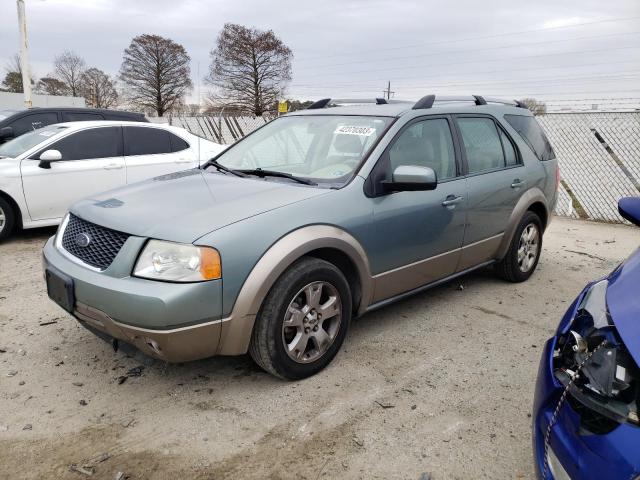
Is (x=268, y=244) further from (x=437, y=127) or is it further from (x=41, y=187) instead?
(x=41, y=187)

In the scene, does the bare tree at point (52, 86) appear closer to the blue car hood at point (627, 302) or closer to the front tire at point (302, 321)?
the front tire at point (302, 321)

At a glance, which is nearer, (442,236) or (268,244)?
(268,244)

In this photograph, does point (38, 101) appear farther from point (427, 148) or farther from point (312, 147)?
point (427, 148)

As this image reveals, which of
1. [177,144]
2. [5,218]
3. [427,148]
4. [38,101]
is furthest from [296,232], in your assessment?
[38,101]

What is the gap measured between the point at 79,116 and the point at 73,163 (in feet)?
9.49

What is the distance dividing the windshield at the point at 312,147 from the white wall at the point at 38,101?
139 feet

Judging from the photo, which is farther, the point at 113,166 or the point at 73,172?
the point at 113,166

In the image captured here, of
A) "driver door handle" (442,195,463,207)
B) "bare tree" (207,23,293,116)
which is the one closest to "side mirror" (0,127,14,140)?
"driver door handle" (442,195,463,207)

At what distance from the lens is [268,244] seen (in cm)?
282

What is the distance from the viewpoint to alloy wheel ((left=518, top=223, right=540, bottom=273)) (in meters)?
5.02

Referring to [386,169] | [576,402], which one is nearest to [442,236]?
[386,169]

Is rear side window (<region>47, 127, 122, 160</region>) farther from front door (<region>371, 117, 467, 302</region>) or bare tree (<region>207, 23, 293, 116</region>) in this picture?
bare tree (<region>207, 23, 293, 116</region>)

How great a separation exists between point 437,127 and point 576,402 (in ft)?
8.99

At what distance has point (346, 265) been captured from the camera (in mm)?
3371
